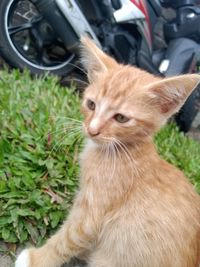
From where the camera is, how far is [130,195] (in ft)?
11.2

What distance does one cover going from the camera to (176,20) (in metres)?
6.09

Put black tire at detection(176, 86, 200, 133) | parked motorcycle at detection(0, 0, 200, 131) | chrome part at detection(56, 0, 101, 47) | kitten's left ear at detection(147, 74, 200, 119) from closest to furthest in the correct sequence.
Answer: kitten's left ear at detection(147, 74, 200, 119)
chrome part at detection(56, 0, 101, 47)
parked motorcycle at detection(0, 0, 200, 131)
black tire at detection(176, 86, 200, 133)

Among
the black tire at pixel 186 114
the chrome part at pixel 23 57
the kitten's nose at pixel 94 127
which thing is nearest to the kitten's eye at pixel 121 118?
the kitten's nose at pixel 94 127

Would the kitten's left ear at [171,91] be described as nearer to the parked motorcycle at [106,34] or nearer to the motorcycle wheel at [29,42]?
the parked motorcycle at [106,34]

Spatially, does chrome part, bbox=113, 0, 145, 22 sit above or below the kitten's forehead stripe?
below

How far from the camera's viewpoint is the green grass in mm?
3912

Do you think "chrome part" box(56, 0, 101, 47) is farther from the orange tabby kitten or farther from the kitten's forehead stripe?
the kitten's forehead stripe

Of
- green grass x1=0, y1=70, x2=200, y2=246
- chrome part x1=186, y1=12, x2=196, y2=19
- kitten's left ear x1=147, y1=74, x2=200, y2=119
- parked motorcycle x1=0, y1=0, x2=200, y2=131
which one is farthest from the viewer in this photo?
chrome part x1=186, y1=12, x2=196, y2=19

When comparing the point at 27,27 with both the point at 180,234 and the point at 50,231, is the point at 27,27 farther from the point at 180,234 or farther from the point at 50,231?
the point at 180,234

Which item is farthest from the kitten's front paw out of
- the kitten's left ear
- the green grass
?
the kitten's left ear

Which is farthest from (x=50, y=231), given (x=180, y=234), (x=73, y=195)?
(x=180, y=234)

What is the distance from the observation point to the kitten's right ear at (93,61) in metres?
3.40

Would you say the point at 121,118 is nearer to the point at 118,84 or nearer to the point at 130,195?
the point at 118,84

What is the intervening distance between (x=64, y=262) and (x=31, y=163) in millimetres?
760
